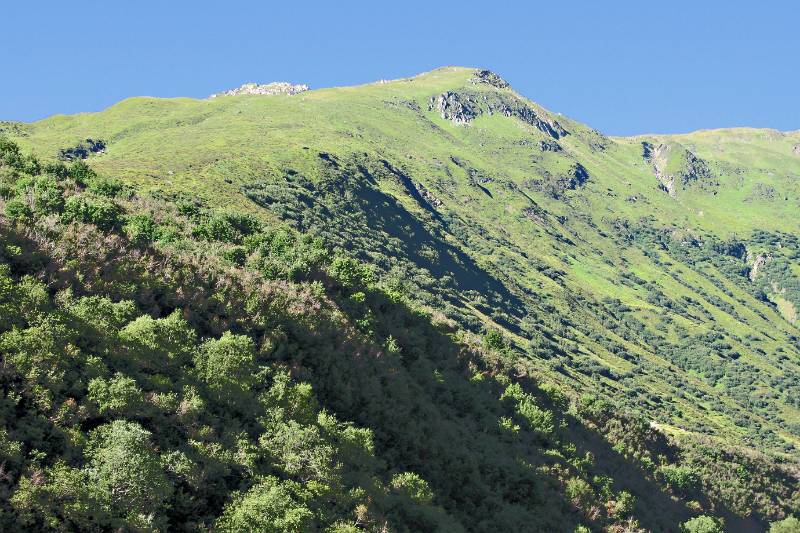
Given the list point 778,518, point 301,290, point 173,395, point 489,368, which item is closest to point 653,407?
point 778,518

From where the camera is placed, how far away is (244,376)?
3275 centimetres

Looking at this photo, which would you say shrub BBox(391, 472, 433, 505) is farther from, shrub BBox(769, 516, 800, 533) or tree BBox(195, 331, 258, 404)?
shrub BBox(769, 516, 800, 533)

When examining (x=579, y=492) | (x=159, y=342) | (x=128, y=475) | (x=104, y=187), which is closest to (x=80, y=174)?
(x=104, y=187)

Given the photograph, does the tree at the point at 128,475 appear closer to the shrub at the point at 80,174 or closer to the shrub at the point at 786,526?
the shrub at the point at 80,174

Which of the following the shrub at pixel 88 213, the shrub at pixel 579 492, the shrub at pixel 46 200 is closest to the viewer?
the shrub at pixel 46 200

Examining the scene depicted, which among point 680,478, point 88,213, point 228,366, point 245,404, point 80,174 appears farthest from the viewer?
point 680,478

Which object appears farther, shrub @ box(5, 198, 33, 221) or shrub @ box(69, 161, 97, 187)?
shrub @ box(69, 161, 97, 187)

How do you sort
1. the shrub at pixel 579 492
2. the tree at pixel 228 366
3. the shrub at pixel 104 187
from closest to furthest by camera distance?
the tree at pixel 228 366, the shrub at pixel 579 492, the shrub at pixel 104 187

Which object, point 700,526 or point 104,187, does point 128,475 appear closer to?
point 104,187

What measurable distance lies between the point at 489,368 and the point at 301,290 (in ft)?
81.0

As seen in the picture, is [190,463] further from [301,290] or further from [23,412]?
[301,290]

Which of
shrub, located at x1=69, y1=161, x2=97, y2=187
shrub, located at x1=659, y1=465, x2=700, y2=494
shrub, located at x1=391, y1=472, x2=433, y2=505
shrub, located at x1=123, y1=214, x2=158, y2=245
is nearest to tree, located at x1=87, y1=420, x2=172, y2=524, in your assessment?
shrub, located at x1=391, y1=472, x2=433, y2=505

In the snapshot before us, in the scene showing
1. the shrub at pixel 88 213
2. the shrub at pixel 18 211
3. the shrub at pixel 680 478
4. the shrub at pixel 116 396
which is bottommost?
the shrub at pixel 680 478

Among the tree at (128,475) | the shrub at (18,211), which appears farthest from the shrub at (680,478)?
the shrub at (18,211)
